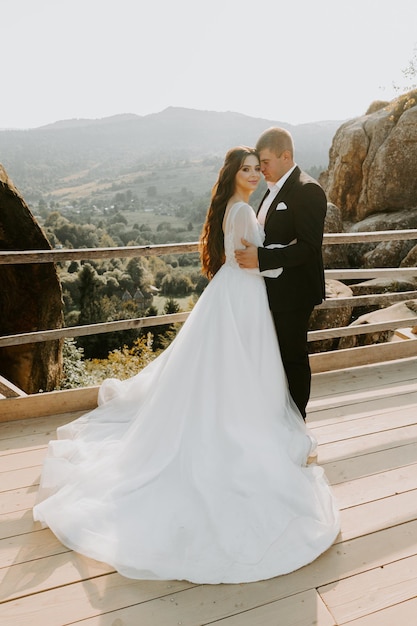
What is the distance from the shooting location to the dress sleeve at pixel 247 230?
2590 millimetres

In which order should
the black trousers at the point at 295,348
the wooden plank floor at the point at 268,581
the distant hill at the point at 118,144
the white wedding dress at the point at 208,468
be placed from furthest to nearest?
1. the distant hill at the point at 118,144
2. the black trousers at the point at 295,348
3. the white wedding dress at the point at 208,468
4. the wooden plank floor at the point at 268,581

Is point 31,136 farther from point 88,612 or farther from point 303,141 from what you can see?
point 88,612

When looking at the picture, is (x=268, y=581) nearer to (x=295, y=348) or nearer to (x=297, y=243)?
(x=295, y=348)

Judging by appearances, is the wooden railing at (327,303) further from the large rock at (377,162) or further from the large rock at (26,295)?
the large rock at (377,162)

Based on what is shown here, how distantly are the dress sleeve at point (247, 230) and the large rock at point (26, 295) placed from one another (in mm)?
4838

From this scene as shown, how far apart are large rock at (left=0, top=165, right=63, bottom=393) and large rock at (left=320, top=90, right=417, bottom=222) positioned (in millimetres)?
13283

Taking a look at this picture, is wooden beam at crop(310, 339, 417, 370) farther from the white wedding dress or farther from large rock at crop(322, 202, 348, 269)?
large rock at crop(322, 202, 348, 269)

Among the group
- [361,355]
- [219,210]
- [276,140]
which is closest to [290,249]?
[219,210]

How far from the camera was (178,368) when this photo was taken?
268cm

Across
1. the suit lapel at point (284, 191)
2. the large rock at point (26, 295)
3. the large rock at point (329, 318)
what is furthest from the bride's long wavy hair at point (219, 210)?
the large rock at point (329, 318)

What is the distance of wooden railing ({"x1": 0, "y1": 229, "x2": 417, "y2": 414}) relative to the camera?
3.35 meters

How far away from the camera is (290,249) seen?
2586mm

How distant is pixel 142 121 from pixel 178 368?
14426 cm

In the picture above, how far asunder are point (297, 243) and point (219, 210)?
1.63 feet
